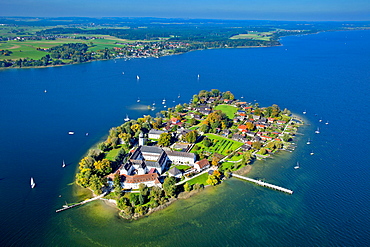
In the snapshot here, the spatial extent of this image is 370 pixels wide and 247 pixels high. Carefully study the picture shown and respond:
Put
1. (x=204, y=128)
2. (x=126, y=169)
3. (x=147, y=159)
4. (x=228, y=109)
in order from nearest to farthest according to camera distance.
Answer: (x=126, y=169), (x=147, y=159), (x=204, y=128), (x=228, y=109)

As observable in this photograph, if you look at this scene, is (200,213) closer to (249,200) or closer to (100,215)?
(249,200)

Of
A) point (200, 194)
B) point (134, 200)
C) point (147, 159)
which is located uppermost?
point (134, 200)

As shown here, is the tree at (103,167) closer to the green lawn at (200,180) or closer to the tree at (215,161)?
the green lawn at (200,180)

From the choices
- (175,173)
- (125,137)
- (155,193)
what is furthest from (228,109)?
(155,193)

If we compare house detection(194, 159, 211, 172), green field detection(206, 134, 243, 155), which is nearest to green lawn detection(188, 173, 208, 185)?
house detection(194, 159, 211, 172)

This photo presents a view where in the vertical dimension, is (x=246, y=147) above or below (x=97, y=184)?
below

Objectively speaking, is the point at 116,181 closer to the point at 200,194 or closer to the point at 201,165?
the point at 200,194

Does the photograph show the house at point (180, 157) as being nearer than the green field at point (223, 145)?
Yes

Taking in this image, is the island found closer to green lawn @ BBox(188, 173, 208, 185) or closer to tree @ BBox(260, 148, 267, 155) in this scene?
tree @ BBox(260, 148, 267, 155)

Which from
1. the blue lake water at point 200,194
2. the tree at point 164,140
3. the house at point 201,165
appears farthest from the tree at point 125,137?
the house at point 201,165
